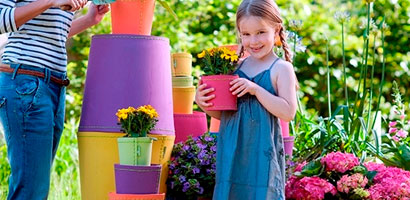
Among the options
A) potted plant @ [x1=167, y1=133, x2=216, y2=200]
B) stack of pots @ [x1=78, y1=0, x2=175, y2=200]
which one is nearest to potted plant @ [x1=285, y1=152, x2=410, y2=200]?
potted plant @ [x1=167, y1=133, x2=216, y2=200]

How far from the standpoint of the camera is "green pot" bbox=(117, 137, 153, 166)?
3.06 meters

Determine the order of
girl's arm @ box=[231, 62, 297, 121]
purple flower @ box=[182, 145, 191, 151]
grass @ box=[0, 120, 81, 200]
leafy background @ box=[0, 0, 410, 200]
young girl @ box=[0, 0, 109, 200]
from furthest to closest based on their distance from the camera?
A: leafy background @ box=[0, 0, 410, 200] < grass @ box=[0, 120, 81, 200] < purple flower @ box=[182, 145, 191, 151] < young girl @ box=[0, 0, 109, 200] < girl's arm @ box=[231, 62, 297, 121]

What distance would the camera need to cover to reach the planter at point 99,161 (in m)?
3.35

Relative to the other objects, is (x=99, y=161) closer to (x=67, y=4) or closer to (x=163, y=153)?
(x=163, y=153)

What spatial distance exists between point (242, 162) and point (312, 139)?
143cm

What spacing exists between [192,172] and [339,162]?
2.23ft

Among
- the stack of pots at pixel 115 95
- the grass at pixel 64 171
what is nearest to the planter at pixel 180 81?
the stack of pots at pixel 115 95

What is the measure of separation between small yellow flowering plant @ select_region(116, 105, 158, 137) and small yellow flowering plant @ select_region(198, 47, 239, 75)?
11.5 inches

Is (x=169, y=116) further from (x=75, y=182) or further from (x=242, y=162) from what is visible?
(x=75, y=182)

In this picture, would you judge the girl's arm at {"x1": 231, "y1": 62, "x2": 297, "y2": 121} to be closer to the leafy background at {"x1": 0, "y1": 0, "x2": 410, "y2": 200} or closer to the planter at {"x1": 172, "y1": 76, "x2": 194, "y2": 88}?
the planter at {"x1": 172, "y1": 76, "x2": 194, "y2": 88}

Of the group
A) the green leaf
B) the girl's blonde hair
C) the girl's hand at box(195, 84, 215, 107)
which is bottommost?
the green leaf

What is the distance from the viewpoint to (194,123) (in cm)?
386

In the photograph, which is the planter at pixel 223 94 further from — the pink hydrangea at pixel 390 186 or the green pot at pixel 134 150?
the pink hydrangea at pixel 390 186

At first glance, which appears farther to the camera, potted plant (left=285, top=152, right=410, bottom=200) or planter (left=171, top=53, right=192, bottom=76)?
planter (left=171, top=53, right=192, bottom=76)
